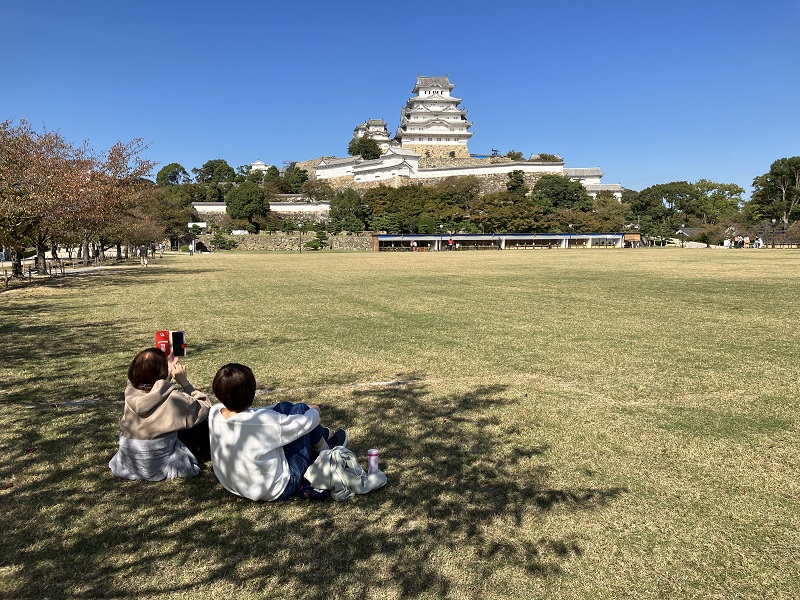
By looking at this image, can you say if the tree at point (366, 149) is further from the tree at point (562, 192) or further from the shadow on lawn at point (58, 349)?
the shadow on lawn at point (58, 349)

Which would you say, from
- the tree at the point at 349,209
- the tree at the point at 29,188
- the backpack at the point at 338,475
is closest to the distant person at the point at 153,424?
the backpack at the point at 338,475

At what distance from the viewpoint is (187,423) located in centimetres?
410

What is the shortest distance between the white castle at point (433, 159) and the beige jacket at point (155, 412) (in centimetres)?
8038

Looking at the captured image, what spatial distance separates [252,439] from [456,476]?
1557 millimetres

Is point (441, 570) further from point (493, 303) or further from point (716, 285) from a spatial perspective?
point (716, 285)

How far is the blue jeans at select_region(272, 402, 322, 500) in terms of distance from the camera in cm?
375

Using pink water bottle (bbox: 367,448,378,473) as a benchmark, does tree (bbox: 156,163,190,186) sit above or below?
above

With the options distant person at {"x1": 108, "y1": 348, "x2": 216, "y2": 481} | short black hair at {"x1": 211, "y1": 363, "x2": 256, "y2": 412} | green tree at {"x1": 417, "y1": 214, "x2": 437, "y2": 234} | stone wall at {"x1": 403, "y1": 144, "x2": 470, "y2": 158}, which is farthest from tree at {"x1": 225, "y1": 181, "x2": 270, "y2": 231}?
short black hair at {"x1": 211, "y1": 363, "x2": 256, "y2": 412}

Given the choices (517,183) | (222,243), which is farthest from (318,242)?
(517,183)

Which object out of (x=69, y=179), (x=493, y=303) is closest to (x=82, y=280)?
(x=69, y=179)

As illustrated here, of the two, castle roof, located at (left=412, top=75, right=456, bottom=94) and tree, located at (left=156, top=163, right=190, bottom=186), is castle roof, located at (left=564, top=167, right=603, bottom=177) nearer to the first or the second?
castle roof, located at (left=412, top=75, right=456, bottom=94)

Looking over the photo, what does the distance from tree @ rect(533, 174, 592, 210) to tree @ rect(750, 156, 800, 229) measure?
80.7ft

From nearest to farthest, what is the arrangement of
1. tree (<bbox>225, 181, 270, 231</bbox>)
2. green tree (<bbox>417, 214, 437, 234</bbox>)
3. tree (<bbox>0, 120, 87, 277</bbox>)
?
tree (<bbox>0, 120, 87, 277</bbox>)
green tree (<bbox>417, 214, 437, 234</bbox>)
tree (<bbox>225, 181, 270, 231</bbox>)

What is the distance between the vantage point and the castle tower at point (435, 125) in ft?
301
